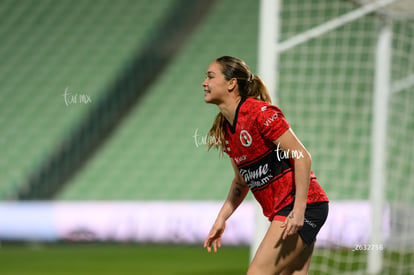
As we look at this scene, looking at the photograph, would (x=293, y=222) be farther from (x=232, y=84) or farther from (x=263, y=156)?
(x=232, y=84)

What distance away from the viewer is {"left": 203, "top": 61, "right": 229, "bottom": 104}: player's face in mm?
3131

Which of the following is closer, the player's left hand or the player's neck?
the player's left hand

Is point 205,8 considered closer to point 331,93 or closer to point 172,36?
point 172,36

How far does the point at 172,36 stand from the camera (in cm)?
1348

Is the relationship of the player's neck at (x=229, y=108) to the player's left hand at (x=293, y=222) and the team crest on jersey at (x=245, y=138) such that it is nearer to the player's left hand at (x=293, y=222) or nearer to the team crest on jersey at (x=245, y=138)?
the team crest on jersey at (x=245, y=138)

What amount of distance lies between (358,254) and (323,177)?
2405 millimetres

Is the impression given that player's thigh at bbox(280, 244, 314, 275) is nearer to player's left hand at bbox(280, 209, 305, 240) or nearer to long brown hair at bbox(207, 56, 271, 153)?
player's left hand at bbox(280, 209, 305, 240)

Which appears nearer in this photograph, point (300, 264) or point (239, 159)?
point (239, 159)

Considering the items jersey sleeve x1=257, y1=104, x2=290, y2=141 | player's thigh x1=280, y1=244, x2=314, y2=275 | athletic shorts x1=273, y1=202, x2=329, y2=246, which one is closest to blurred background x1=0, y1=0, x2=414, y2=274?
player's thigh x1=280, y1=244, x2=314, y2=275

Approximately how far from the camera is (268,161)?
3125 mm

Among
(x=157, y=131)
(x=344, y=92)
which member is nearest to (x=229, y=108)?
(x=344, y=92)

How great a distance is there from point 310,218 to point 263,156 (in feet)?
1.24

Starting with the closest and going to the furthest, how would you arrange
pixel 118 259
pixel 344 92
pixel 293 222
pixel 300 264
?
pixel 293 222
pixel 300 264
pixel 118 259
pixel 344 92

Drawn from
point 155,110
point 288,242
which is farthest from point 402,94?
point 288,242
